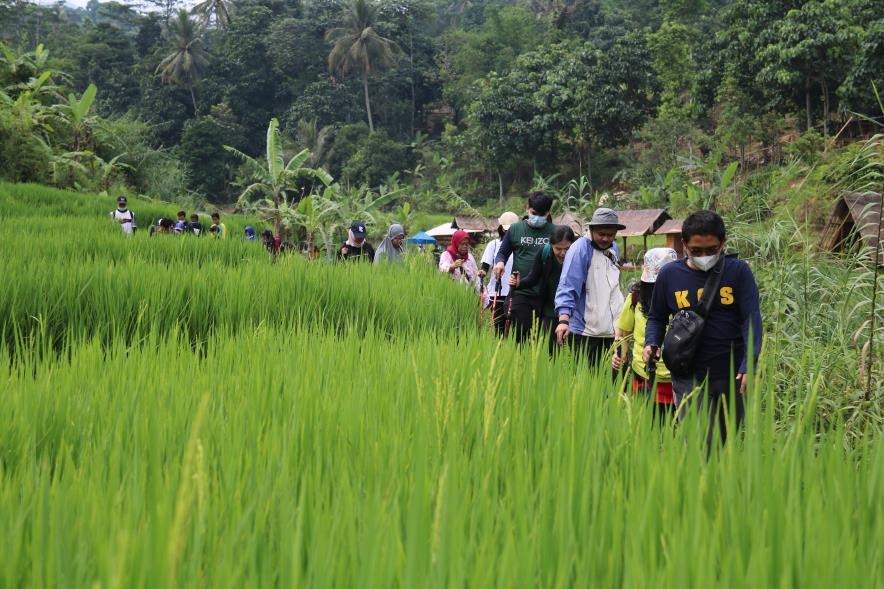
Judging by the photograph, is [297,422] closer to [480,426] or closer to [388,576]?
[480,426]

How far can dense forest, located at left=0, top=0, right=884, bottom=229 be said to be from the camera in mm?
21516

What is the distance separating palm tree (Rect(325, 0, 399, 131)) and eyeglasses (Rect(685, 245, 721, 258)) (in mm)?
46503

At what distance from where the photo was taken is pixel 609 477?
153cm

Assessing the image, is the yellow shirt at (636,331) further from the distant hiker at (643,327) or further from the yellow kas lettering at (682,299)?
the yellow kas lettering at (682,299)

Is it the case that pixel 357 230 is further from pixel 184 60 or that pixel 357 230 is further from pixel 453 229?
pixel 184 60

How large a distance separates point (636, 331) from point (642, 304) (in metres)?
0.17

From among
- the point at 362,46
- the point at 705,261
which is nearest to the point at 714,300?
the point at 705,261

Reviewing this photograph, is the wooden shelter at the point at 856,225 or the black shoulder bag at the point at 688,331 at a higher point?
the wooden shelter at the point at 856,225

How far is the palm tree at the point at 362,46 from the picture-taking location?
49.2 metres

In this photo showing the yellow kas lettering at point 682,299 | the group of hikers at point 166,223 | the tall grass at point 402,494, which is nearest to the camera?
the tall grass at point 402,494

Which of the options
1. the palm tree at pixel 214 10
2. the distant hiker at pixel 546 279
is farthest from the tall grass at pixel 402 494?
the palm tree at pixel 214 10

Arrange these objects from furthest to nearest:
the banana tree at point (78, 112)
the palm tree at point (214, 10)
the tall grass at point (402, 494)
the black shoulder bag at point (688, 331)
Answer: the palm tree at point (214, 10)
the banana tree at point (78, 112)
the black shoulder bag at point (688, 331)
the tall grass at point (402, 494)

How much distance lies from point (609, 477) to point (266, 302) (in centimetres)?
346

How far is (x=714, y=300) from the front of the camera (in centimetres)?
305
